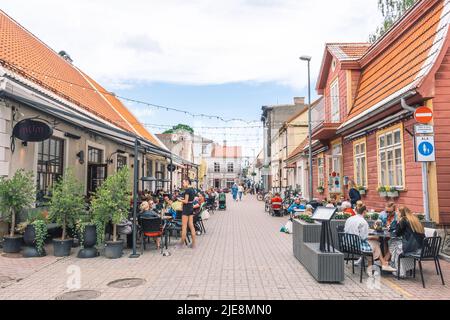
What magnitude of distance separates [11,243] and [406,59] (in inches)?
438

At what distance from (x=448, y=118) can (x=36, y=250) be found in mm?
9817

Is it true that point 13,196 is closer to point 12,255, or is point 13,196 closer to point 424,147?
point 12,255

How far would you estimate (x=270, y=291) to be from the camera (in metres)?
5.21

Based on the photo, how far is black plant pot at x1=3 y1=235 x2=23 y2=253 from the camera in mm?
7583

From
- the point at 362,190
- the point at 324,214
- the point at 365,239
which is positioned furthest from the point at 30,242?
the point at 362,190

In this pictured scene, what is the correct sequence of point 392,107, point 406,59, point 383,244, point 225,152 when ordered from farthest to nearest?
1. point 225,152
2. point 406,59
3. point 392,107
4. point 383,244

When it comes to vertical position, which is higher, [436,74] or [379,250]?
[436,74]

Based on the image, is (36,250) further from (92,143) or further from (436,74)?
(436,74)

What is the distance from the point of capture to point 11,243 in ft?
24.9

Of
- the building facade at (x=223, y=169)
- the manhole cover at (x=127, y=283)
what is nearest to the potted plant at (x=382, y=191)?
the manhole cover at (x=127, y=283)

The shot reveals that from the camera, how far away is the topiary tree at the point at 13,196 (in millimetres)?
7461
